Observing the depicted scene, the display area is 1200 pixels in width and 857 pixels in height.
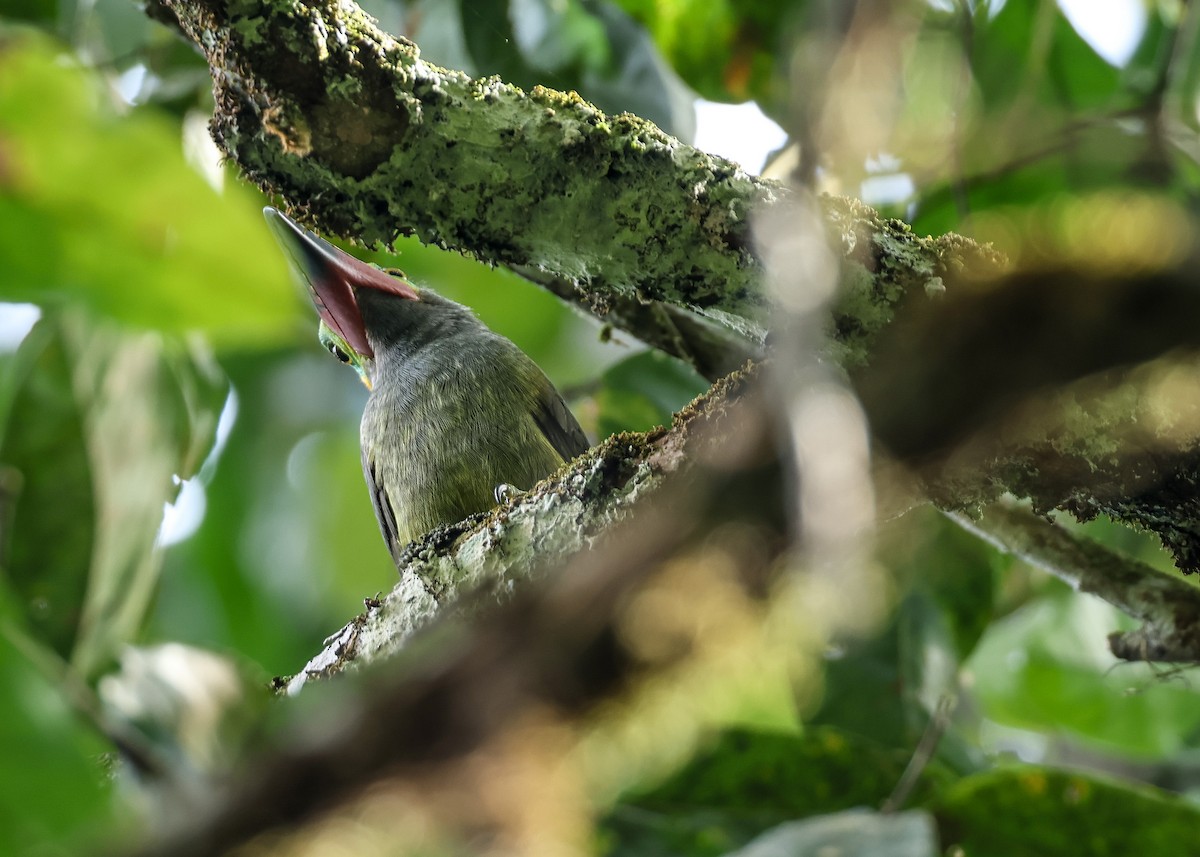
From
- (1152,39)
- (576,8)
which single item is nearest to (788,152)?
(576,8)

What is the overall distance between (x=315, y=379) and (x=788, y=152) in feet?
8.91

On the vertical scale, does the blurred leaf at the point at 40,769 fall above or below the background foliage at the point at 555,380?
below

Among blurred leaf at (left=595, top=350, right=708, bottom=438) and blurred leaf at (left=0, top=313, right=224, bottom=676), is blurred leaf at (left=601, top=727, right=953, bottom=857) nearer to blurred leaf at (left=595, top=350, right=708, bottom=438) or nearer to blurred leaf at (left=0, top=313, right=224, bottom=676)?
blurred leaf at (left=0, top=313, right=224, bottom=676)

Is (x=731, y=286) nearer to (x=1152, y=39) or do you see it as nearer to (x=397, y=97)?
(x=397, y=97)

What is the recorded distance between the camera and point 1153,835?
1970 mm

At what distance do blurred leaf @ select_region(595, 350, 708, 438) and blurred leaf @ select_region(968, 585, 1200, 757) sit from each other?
4.80 feet

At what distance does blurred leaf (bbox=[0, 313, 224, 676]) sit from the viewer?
82.4 inches

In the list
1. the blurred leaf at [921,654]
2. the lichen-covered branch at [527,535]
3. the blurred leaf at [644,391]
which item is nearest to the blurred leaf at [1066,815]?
the blurred leaf at [921,654]

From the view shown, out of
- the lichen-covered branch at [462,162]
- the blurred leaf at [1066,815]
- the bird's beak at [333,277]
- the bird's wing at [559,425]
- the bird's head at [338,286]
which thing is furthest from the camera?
the bird's wing at [559,425]

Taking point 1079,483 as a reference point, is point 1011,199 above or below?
above

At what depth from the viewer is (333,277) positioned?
11.3ft

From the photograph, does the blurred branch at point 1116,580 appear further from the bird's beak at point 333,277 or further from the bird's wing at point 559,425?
the bird's beak at point 333,277

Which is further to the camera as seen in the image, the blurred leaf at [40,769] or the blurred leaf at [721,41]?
the blurred leaf at [721,41]

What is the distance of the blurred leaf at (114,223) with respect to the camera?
2.69ft
